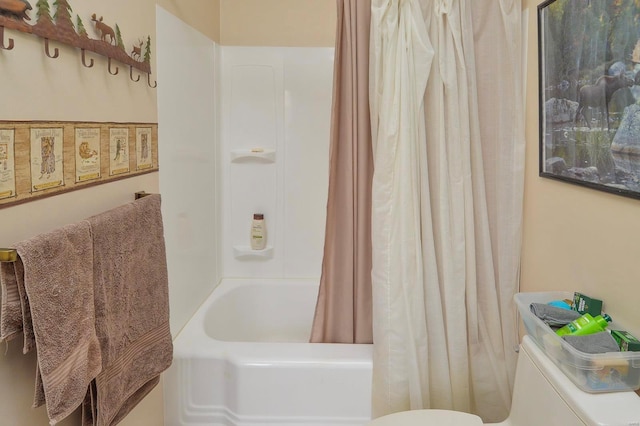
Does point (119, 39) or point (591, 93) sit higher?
point (119, 39)

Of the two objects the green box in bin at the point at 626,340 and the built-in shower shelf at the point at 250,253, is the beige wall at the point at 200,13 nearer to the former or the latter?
the built-in shower shelf at the point at 250,253

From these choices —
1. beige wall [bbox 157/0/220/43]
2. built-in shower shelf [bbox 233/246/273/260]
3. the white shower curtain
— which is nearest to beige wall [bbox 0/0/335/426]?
beige wall [bbox 157/0/220/43]

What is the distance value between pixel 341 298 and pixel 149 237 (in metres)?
0.86

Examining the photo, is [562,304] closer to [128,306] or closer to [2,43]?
[128,306]

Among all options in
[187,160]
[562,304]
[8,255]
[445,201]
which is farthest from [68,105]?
[562,304]

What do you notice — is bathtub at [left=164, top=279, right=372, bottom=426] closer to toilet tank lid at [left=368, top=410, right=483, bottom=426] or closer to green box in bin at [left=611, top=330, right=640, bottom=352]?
toilet tank lid at [left=368, top=410, right=483, bottom=426]

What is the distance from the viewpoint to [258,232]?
274cm

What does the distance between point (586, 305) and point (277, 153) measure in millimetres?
1855

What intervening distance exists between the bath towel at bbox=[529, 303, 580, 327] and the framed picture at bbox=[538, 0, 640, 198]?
13.7 inches

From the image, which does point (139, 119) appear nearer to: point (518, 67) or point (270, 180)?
point (270, 180)

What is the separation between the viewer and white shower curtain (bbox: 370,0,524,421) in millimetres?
1666

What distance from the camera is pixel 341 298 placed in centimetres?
194

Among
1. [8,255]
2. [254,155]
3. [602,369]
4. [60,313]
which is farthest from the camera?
[254,155]

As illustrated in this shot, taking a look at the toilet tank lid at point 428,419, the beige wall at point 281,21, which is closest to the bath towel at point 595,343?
the toilet tank lid at point 428,419
